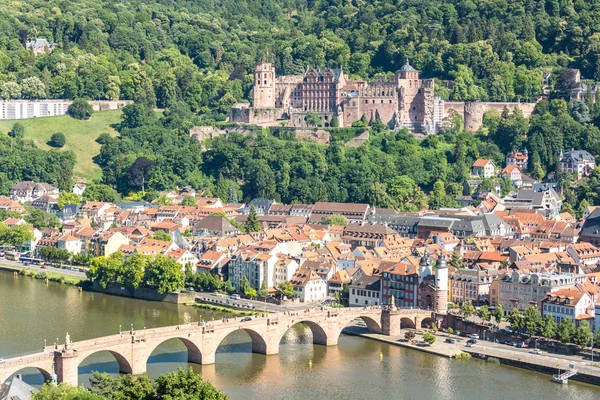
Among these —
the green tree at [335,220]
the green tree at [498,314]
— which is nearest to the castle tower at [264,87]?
the green tree at [335,220]

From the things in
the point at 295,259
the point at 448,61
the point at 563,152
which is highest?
the point at 448,61

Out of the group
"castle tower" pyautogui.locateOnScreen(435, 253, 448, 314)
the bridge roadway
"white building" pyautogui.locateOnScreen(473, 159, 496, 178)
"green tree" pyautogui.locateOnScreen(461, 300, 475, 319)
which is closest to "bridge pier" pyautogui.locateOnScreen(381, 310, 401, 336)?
the bridge roadway

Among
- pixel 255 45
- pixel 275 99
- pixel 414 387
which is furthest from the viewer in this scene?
pixel 255 45

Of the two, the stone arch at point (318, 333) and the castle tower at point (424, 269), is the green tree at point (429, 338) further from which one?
the castle tower at point (424, 269)

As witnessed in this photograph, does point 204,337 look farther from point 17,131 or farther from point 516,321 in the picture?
point 17,131

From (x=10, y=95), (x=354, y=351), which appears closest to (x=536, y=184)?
(x=354, y=351)

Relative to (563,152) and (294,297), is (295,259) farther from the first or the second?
(563,152)
